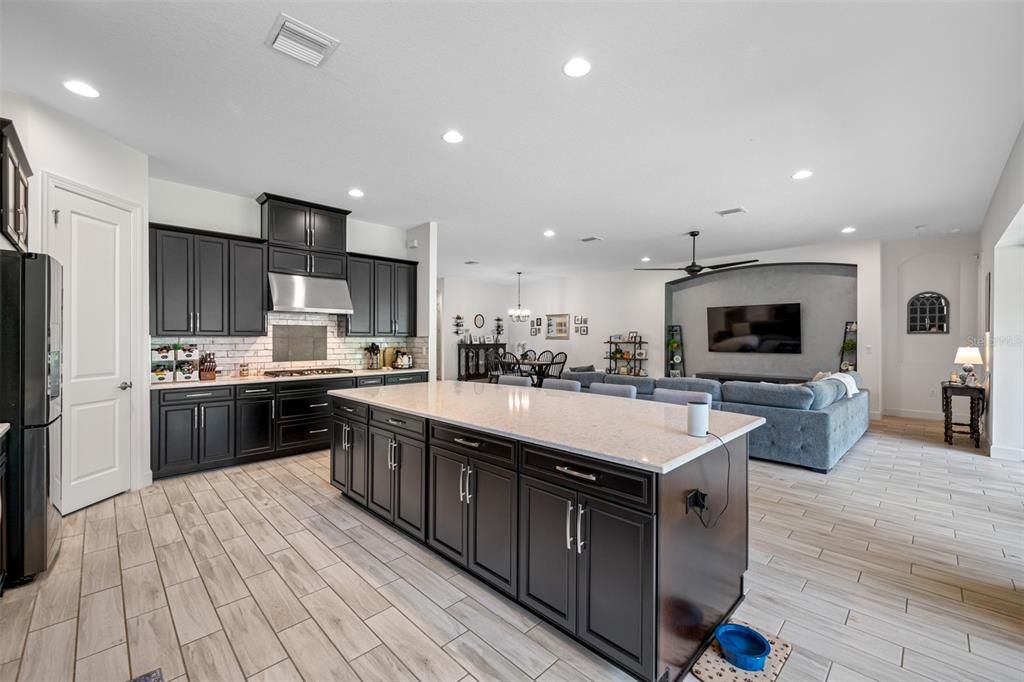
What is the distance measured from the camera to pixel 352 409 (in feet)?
11.3

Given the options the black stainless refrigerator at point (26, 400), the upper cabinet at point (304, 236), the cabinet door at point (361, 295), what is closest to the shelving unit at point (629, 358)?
the cabinet door at point (361, 295)

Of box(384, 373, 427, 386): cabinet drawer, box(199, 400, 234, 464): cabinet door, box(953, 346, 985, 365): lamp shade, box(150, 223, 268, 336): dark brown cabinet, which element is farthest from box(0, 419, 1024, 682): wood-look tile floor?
box(953, 346, 985, 365): lamp shade

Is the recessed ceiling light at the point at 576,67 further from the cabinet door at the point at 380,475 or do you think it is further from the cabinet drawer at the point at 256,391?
the cabinet drawer at the point at 256,391

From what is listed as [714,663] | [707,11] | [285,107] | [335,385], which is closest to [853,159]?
[707,11]

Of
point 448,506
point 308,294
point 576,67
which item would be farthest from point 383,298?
point 576,67

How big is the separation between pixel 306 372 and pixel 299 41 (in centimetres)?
386

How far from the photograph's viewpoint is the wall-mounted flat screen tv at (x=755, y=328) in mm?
8008

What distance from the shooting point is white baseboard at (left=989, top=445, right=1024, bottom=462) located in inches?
187

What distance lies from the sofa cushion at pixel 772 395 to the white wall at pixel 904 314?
4.09 m

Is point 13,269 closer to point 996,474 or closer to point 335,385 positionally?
point 335,385

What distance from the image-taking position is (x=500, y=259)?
8969 millimetres

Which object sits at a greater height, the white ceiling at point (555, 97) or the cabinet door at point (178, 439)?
the white ceiling at point (555, 97)

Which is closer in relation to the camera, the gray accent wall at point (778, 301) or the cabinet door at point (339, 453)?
the cabinet door at point (339, 453)

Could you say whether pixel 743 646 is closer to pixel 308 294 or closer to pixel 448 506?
pixel 448 506
